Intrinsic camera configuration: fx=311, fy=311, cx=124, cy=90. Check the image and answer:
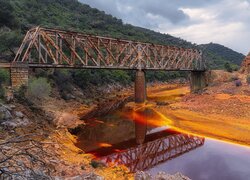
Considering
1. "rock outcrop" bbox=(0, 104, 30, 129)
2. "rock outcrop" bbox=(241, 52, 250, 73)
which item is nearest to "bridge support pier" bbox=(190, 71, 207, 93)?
"rock outcrop" bbox=(241, 52, 250, 73)

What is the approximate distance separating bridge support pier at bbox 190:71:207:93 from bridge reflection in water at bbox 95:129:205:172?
124ft

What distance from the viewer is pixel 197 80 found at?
68062 mm

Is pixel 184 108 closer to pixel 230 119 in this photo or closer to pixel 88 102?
pixel 230 119

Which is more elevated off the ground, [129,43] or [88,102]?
[129,43]

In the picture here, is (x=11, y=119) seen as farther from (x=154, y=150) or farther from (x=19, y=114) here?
(x=154, y=150)

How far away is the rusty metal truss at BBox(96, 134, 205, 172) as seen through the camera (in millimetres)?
20250

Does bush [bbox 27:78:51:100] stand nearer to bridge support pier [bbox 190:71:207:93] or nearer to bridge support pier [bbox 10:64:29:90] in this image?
bridge support pier [bbox 10:64:29:90]

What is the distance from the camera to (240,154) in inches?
875

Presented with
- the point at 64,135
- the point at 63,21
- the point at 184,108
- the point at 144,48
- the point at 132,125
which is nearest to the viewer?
the point at 64,135

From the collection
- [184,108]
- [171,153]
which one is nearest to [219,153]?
[171,153]

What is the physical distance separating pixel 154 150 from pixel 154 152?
22.3 inches

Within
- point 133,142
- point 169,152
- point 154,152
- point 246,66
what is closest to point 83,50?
point 133,142

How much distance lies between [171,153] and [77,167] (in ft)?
27.4

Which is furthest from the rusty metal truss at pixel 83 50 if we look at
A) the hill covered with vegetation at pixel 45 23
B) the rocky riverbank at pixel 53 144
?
the rocky riverbank at pixel 53 144
